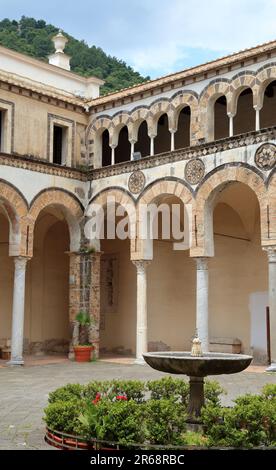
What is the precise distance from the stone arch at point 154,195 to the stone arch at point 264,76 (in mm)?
2967

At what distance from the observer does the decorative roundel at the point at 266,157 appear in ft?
46.1

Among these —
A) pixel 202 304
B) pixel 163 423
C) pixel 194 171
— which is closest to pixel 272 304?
pixel 202 304

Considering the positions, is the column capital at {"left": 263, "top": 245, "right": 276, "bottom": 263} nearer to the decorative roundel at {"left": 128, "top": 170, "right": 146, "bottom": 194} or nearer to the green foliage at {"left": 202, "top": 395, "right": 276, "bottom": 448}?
the decorative roundel at {"left": 128, "top": 170, "right": 146, "bottom": 194}

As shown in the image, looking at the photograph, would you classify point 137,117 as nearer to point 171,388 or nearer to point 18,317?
point 18,317

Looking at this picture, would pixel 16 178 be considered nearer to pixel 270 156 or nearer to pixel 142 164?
pixel 142 164

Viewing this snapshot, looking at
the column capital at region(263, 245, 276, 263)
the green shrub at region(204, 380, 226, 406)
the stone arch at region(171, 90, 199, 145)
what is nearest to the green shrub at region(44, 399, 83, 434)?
the green shrub at region(204, 380, 226, 406)

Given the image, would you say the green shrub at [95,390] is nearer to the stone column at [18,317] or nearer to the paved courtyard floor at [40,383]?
the paved courtyard floor at [40,383]

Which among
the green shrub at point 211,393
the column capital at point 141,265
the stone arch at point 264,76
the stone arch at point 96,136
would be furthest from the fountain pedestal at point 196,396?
the stone arch at point 96,136

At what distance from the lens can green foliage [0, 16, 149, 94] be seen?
34.0 metres

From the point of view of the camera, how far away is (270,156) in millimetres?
14094

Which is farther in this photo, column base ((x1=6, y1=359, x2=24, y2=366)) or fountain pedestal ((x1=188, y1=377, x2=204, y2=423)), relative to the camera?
column base ((x1=6, y1=359, x2=24, y2=366))

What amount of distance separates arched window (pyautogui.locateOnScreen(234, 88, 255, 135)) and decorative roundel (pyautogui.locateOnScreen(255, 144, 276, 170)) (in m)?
3.61
